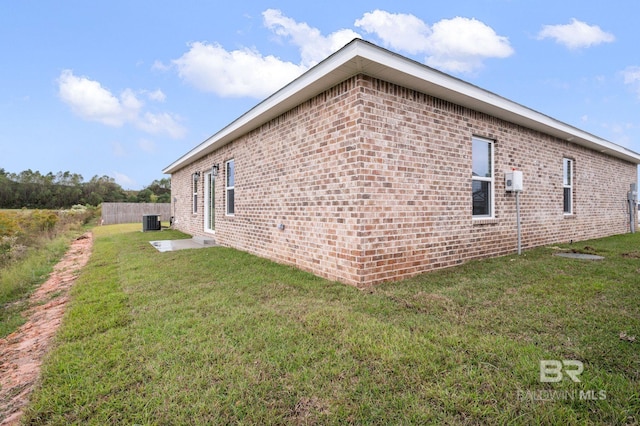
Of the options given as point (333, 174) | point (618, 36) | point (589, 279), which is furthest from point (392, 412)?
point (618, 36)

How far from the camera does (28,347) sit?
2.86 metres

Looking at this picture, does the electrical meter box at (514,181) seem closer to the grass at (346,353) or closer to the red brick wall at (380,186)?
the red brick wall at (380,186)

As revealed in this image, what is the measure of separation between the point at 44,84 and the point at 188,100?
4916mm

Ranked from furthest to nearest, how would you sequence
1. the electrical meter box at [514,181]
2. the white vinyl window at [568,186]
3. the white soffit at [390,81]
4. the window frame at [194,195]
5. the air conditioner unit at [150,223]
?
the air conditioner unit at [150,223], the window frame at [194,195], the white vinyl window at [568,186], the electrical meter box at [514,181], the white soffit at [390,81]

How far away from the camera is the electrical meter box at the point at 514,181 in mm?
5984

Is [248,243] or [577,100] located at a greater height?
[577,100]

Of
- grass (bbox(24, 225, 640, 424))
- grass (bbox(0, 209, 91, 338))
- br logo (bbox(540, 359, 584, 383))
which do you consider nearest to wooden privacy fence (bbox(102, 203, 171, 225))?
grass (bbox(0, 209, 91, 338))

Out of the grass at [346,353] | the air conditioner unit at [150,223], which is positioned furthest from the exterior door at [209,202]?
the grass at [346,353]

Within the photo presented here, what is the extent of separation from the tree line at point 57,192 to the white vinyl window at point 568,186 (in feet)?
112

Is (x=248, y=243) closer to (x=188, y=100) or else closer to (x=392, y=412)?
(x=392, y=412)

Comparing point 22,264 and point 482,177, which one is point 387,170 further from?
point 22,264

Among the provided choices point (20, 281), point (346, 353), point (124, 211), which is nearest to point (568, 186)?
point (346, 353)

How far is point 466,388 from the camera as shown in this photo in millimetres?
1860

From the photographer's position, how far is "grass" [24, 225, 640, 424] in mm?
1720
